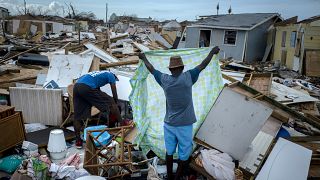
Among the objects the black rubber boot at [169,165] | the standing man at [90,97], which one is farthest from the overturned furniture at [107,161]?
the standing man at [90,97]

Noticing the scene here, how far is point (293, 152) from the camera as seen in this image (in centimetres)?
359

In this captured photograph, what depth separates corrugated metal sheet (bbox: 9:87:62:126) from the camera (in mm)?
5688

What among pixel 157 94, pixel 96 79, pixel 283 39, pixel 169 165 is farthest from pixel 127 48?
pixel 169 165

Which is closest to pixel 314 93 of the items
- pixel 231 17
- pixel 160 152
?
pixel 160 152

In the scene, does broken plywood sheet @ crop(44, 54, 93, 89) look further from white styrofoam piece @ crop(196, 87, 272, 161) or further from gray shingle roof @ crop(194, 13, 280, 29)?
gray shingle roof @ crop(194, 13, 280, 29)

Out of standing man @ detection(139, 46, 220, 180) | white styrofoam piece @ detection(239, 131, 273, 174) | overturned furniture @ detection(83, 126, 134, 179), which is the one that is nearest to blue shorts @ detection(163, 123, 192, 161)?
standing man @ detection(139, 46, 220, 180)

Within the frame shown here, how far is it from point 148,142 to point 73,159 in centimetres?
107

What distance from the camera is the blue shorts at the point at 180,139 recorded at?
364cm

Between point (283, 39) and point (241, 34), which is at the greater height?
point (241, 34)

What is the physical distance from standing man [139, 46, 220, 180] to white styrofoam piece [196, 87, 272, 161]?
446 mm

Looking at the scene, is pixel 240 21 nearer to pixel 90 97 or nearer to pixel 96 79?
pixel 96 79

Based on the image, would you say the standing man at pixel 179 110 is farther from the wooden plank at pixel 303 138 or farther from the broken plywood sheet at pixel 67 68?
the broken plywood sheet at pixel 67 68

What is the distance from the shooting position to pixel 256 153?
3.96 metres

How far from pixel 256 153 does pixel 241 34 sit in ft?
55.6
